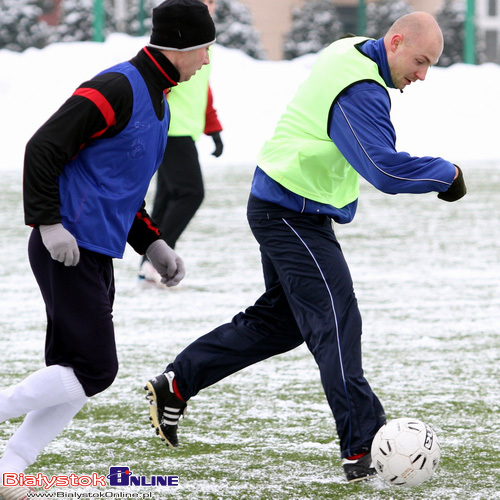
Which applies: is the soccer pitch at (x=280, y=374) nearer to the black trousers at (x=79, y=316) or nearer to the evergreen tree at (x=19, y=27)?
the black trousers at (x=79, y=316)

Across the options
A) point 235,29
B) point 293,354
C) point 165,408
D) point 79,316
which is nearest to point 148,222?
point 79,316

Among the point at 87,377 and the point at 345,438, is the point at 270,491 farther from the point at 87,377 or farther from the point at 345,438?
the point at 87,377

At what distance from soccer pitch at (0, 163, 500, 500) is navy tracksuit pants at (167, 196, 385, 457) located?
27 centimetres

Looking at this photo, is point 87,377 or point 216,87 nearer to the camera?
point 87,377

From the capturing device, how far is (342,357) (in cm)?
391

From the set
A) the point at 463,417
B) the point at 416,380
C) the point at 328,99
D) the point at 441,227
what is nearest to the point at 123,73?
the point at 328,99

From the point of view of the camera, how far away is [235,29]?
37.6 m

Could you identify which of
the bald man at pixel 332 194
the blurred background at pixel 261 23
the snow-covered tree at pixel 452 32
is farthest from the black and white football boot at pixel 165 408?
the snow-covered tree at pixel 452 32

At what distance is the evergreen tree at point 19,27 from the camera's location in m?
37.5

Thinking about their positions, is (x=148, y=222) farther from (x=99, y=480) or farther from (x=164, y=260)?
(x=99, y=480)

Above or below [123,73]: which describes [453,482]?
below

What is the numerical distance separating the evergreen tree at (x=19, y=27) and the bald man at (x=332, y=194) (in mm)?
34959

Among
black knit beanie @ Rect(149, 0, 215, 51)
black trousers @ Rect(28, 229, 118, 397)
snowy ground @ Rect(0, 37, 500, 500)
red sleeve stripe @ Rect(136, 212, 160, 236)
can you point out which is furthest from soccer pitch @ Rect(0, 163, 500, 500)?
black knit beanie @ Rect(149, 0, 215, 51)

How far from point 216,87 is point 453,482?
18970mm
